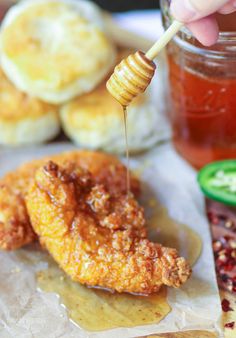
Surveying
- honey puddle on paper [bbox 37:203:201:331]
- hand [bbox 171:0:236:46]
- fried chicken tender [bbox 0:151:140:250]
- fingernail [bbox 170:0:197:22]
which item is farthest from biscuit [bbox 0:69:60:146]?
fingernail [bbox 170:0:197:22]

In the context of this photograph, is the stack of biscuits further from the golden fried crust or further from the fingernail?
the fingernail

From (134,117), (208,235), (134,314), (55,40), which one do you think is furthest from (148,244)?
(55,40)

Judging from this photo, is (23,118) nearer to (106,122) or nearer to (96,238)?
(106,122)

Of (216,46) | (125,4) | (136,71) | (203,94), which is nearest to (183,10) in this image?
(136,71)

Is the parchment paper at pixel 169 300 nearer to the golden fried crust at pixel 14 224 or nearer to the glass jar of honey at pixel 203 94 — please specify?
the golden fried crust at pixel 14 224

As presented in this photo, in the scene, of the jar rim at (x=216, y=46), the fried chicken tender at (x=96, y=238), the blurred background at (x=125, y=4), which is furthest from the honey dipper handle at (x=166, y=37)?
the blurred background at (x=125, y=4)
